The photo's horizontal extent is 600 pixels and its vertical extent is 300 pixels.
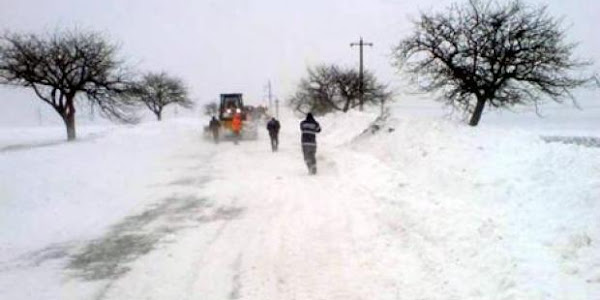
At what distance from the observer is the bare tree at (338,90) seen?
6856cm

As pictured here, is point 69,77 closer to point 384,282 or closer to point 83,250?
point 83,250

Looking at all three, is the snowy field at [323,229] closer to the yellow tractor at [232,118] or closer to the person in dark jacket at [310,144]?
the person in dark jacket at [310,144]

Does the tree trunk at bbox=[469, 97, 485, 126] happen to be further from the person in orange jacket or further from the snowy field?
the person in orange jacket

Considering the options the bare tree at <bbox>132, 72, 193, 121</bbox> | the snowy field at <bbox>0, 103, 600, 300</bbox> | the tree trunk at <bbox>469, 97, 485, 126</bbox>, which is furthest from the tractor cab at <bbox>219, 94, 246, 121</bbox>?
the bare tree at <bbox>132, 72, 193, 121</bbox>

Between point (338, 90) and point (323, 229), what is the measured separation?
2399 inches

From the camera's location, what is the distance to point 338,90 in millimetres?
70875

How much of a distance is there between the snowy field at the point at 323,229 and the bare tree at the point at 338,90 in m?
49.1

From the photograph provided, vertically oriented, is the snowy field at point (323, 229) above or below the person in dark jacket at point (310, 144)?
below

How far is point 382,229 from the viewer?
10.5m

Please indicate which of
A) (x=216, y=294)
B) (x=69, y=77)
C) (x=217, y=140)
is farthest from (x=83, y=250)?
(x=69, y=77)

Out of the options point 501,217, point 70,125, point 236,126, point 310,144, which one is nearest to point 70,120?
point 70,125

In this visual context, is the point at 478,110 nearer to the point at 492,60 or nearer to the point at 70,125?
the point at 492,60

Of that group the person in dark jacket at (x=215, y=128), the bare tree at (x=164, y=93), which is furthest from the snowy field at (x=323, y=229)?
the bare tree at (x=164, y=93)

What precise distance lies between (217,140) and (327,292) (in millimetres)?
28611
